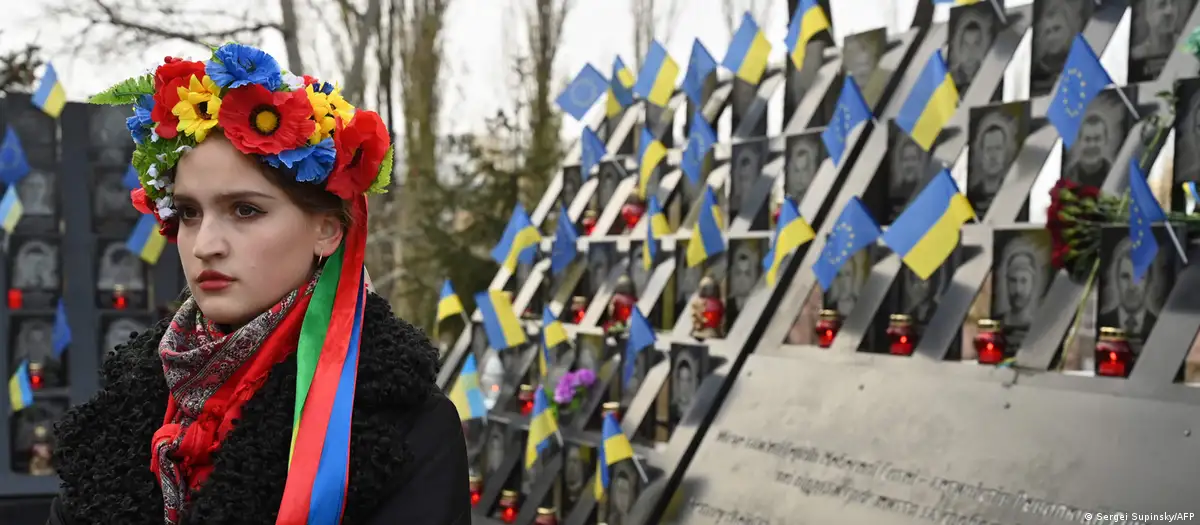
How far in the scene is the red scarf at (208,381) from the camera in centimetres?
173

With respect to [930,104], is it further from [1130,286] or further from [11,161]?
[11,161]

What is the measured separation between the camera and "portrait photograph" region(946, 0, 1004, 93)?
5160 mm

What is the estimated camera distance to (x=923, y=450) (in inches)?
167

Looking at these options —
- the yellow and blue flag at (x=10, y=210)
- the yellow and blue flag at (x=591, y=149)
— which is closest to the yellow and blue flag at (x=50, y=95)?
the yellow and blue flag at (x=10, y=210)

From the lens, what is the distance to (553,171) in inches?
559

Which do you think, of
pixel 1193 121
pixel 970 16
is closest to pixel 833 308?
pixel 970 16

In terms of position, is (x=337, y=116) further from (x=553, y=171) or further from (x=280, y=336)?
(x=553, y=171)

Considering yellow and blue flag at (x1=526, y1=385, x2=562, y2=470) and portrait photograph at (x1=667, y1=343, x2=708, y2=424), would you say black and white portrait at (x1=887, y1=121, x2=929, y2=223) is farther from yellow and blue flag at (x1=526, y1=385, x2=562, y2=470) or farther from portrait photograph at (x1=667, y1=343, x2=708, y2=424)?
yellow and blue flag at (x1=526, y1=385, x2=562, y2=470)

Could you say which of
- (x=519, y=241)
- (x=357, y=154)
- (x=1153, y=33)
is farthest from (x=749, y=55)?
(x=357, y=154)

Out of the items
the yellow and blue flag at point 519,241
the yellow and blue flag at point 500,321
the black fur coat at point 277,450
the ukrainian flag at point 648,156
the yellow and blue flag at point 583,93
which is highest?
the yellow and blue flag at point 583,93

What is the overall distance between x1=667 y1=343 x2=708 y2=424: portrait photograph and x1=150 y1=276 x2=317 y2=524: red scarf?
391 cm

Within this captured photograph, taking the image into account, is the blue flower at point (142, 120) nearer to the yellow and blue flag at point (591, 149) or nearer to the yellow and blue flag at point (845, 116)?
the yellow and blue flag at point (845, 116)

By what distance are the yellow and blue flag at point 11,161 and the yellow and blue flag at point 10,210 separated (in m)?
0.07

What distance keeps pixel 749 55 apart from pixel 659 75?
581 mm
